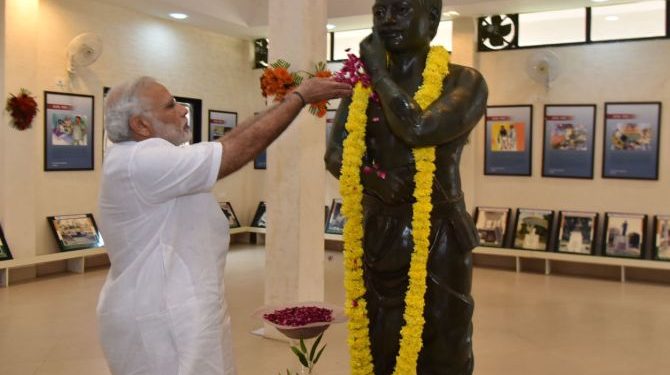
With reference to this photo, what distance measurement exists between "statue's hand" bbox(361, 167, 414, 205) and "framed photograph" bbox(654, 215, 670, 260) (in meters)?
7.89

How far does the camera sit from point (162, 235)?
2424 millimetres

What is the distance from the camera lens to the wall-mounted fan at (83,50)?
9.71 meters

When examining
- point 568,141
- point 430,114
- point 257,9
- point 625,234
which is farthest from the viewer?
point 257,9

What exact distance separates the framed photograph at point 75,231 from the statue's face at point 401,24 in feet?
26.3

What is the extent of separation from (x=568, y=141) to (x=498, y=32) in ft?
6.64

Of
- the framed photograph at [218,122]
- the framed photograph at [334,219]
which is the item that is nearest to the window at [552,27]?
the framed photograph at [334,219]

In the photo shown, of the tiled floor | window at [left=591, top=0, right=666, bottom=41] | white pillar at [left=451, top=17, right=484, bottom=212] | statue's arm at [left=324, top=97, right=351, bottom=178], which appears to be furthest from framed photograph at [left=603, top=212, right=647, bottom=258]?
statue's arm at [left=324, top=97, right=351, bottom=178]

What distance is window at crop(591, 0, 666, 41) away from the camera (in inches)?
384

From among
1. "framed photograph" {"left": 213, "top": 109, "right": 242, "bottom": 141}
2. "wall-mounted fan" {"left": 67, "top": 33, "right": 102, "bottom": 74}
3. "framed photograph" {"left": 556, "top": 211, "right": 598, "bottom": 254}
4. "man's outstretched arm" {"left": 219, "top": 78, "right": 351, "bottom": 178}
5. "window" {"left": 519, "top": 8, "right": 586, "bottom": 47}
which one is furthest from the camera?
"framed photograph" {"left": 213, "top": 109, "right": 242, "bottom": 141}

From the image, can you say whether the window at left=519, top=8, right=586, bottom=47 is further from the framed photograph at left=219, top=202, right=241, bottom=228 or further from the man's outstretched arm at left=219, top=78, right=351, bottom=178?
the man's outstretched arm at left=219, top=78, right=351, bottom=178

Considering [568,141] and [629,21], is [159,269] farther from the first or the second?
[629,21]

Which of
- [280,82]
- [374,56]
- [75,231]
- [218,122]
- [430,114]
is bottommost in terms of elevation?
[75,231]

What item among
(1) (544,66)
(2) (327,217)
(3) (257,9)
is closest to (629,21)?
(1) (544,66)

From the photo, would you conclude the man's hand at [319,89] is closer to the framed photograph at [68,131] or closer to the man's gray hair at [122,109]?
the man's gray hair at [122,109]
